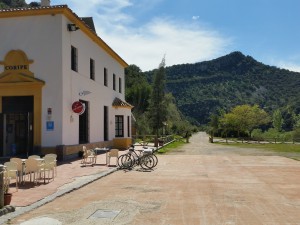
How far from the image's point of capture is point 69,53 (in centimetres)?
1866

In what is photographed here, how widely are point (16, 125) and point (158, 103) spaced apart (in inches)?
1260

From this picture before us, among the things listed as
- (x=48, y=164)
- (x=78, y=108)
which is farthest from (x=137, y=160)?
(x=48, y=164)

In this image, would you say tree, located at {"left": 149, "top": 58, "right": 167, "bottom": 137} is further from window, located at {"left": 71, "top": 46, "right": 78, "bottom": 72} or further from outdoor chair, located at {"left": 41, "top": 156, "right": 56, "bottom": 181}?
outdoor chair, located at {"left": 41, "top": 156, "right": 56, "bottom": 181}

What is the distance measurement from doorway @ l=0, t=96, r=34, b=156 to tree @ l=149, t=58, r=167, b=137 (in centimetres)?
3041

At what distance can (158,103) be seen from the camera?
50000 mm

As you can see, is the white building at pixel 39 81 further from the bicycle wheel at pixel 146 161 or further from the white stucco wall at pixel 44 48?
the bicycle wheel at pixel 146 161

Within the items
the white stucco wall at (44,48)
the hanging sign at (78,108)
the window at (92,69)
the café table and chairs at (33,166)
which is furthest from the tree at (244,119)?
the café table and chairs at (33,166)

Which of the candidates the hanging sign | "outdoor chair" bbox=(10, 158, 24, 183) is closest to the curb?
"outdoor chair" bbox=(10, 158, 24, 183)

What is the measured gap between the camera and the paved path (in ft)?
22.2

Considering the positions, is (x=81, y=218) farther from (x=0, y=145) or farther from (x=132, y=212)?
(x=0, y=145)

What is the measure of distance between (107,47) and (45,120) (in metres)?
9.71

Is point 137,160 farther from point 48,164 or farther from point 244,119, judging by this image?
point 244,119

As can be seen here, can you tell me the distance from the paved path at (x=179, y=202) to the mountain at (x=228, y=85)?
343 feet

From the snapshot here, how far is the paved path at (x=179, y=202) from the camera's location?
6762 millimetres
